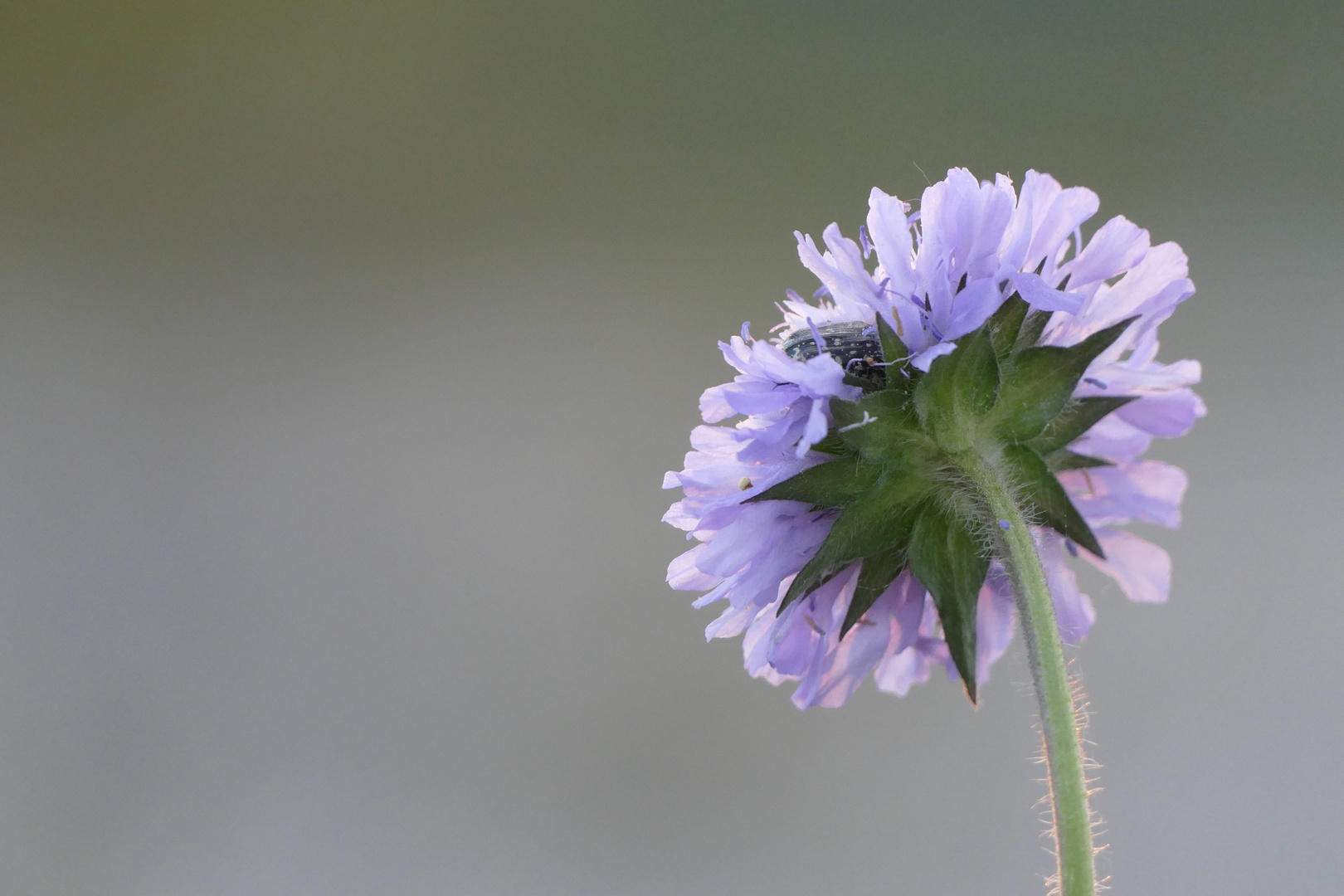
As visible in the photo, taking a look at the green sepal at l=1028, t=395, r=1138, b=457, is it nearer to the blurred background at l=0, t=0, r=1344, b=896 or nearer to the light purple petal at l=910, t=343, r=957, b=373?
the light purple petal at l=910, t=343, r=957, b=373

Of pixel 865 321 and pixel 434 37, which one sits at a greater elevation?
pixel 434 37

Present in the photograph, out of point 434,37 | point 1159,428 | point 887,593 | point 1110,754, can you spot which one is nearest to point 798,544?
point 887,593

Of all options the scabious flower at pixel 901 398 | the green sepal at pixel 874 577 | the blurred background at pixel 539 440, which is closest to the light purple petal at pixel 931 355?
the scabious flower at pixel 901 398

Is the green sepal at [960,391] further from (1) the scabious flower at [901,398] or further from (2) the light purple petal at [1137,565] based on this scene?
(2) the light purple petal at [1137,565]

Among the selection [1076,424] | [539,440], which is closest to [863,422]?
[1076,424]

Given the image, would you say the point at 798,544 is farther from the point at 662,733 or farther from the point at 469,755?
the point at 469,755

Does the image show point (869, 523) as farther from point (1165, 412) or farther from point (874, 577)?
point (1165, 412)

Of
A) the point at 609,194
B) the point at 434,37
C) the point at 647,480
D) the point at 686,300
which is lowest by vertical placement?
the point at 647,480
